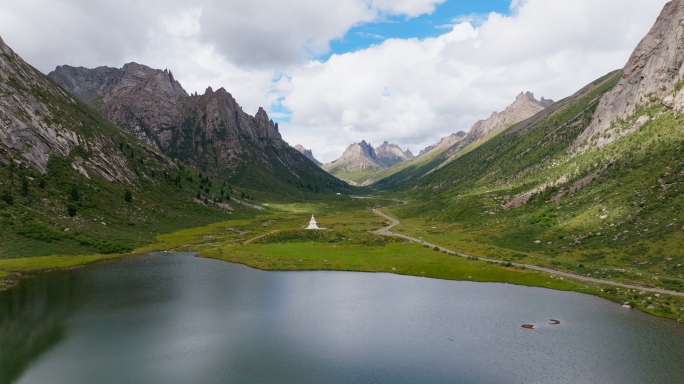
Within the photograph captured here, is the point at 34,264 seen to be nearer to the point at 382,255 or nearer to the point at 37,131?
the point at 382,255

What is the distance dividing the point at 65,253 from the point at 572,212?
443 feet

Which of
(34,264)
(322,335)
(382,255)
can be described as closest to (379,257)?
(382,255)

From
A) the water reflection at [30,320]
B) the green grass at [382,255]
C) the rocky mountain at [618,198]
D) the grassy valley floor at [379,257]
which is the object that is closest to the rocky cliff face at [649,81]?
the rocky mountain at [618,198]

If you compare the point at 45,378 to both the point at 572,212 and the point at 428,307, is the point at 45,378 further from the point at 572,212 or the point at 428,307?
the point at 572,212

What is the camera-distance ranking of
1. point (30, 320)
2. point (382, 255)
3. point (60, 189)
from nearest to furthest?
point (30, 320), point (382, 255), point (60, 189)

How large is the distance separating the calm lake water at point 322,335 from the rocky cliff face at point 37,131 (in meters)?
95.7

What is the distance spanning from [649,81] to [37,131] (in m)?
225

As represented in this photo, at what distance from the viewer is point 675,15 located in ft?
472

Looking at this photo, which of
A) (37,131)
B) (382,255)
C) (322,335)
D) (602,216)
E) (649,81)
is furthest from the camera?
(37,131)

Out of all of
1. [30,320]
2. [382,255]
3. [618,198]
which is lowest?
[30,320]

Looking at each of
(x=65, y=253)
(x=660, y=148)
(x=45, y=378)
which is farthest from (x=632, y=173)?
(x=65, y=253)

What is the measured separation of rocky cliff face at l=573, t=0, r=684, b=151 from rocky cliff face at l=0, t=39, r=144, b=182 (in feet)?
658

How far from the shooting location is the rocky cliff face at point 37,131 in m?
148

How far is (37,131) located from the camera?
161m
